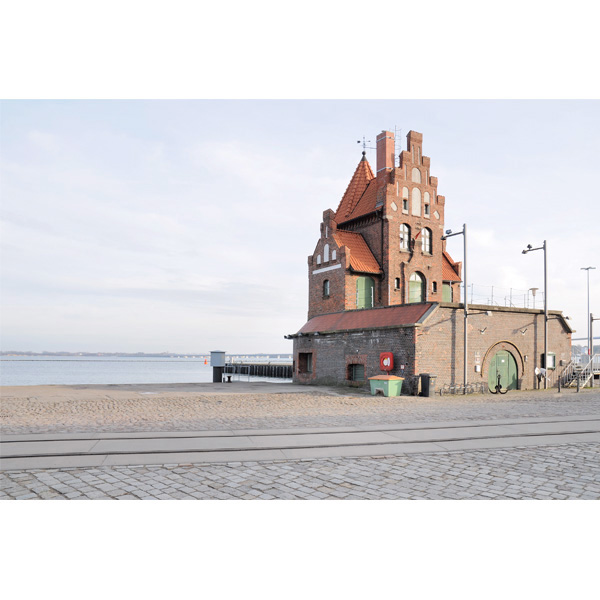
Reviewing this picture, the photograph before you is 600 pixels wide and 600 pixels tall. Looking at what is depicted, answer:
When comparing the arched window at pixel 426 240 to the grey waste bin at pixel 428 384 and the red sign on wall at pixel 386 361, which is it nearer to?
the red sign on wall at pixel 386 361

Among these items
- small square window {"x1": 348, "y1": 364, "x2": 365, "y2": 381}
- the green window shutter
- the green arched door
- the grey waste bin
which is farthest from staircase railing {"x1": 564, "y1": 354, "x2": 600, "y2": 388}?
small square window {"x1": 348, "y1": 364, "x2": 365, "y2": 381}

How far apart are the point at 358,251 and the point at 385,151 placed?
8.27 meters

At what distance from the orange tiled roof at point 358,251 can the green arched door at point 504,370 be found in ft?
34.0

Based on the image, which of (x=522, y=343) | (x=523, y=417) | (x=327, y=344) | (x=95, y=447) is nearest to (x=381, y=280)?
(x=327, y=344)

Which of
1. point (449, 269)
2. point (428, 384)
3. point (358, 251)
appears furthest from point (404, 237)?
point (428, 384)

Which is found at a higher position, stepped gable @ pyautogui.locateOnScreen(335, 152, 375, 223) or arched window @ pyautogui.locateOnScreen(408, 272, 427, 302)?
stepped gable @ pyautogui.locateOnScreen(335, 152, 375, 223)

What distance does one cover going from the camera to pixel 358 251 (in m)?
34.5

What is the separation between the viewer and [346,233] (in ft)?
118

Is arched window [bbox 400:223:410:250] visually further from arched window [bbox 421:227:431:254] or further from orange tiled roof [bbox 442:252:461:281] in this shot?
orange tiled roof [bbox 442:252:461:281]

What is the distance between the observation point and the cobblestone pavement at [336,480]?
630cm

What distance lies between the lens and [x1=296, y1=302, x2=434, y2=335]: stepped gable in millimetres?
24109

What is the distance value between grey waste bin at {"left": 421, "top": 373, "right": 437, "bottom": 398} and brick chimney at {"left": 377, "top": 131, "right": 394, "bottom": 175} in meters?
19.0

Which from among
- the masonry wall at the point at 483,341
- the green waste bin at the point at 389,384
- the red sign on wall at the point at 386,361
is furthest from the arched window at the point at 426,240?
the green waste bin at the point at 389,384

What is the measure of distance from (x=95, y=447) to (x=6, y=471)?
1.81 metres
